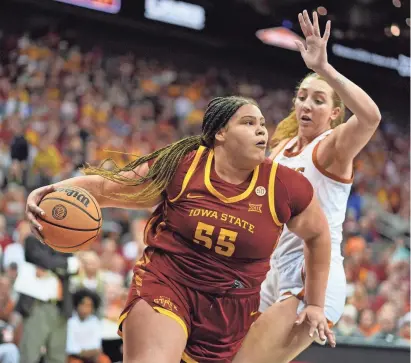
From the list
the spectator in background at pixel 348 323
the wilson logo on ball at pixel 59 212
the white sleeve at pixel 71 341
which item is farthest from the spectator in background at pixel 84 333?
the wilson logo on ball at pixel 59 212

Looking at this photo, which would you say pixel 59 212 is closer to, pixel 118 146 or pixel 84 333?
pixel 84 333

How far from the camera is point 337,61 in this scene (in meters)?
14.5

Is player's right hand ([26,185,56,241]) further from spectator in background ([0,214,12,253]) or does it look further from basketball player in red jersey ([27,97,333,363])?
spectator in background ([0,214,12,253])

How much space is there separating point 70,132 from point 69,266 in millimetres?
4317

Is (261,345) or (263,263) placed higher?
(263,263)

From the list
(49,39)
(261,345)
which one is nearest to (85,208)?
(261,345)

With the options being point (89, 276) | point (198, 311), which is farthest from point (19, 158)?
point (198, 311)

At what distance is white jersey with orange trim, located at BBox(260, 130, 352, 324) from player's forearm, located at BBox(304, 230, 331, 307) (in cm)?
16

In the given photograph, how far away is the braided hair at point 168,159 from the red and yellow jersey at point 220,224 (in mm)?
48

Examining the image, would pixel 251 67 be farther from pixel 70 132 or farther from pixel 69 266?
pixel 69 266

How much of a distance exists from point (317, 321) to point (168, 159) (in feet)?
3.25

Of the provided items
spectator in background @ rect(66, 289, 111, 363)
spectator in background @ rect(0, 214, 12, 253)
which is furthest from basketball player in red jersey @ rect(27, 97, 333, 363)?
spectator in background @ rect(0, 214, 12, 253)

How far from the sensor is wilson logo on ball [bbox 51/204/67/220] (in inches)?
115

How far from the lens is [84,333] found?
552 centimetres
